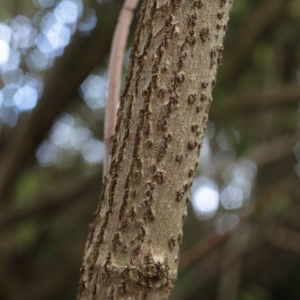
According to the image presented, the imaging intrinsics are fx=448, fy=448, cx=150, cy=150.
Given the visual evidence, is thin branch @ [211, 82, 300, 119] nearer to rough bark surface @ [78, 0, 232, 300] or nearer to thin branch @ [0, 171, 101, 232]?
thin branch @ [0, 171, 101, 232]

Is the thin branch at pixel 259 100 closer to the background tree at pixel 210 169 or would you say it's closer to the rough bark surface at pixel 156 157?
the background tree at pixel 210 169

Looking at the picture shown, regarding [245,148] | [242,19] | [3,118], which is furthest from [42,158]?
[242,19]

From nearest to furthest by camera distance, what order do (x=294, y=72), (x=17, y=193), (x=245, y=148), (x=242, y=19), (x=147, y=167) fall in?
(x=147, y=167) < (x=242, y=19) < (x=245, y=148) < (x=17, y=193) < (x=294, y=72)

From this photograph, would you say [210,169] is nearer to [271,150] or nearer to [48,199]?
[271,150]

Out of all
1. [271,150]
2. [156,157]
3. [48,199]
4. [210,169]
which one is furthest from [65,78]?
[156,157]

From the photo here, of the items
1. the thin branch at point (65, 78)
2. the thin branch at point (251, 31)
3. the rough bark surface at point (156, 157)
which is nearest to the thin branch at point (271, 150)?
the thin branch at point (251, 31)

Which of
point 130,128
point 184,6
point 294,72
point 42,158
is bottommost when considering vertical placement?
point 130,128

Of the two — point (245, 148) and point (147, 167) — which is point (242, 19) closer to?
point (245, 148)
